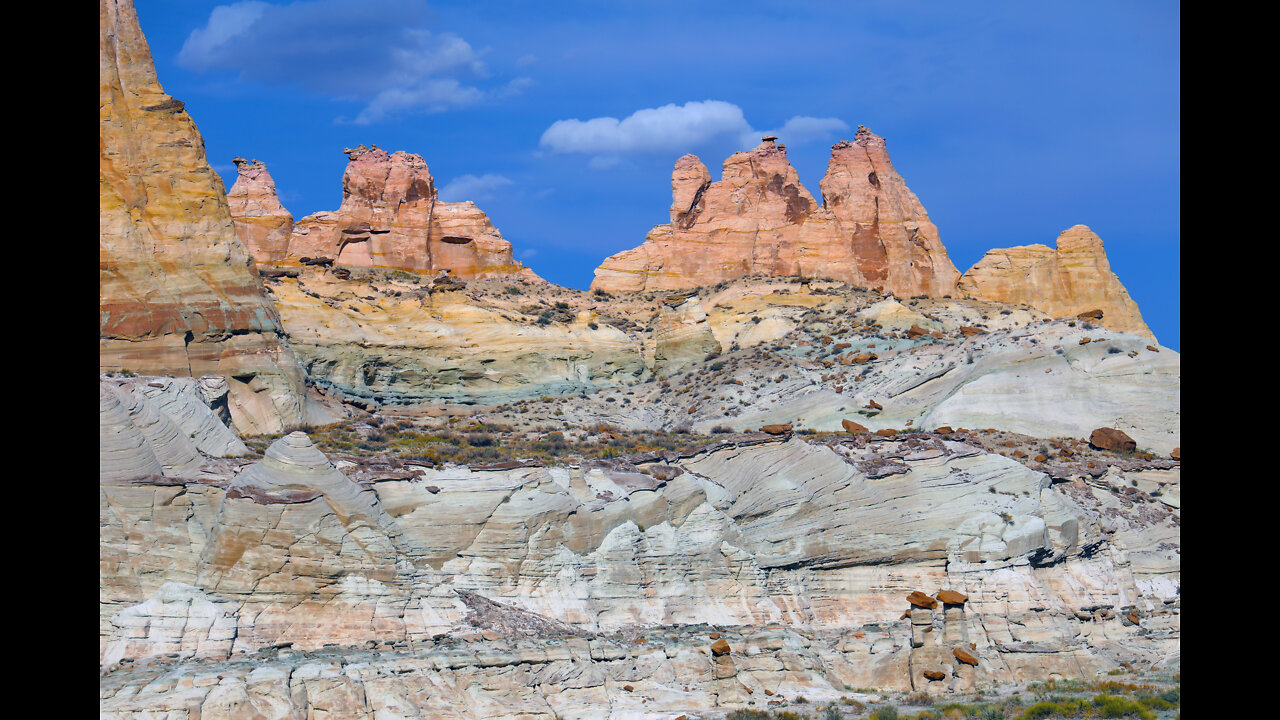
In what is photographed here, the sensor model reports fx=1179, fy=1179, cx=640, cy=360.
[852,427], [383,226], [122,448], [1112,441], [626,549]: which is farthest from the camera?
[383,226]

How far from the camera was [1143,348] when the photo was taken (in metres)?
49.2

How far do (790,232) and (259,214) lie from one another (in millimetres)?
43565

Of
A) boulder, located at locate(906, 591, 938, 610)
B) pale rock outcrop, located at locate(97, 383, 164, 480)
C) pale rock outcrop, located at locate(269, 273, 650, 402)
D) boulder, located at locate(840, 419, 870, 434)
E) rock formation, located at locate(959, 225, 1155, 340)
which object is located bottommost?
boulder, located at locate(906, 591, 938, 610)

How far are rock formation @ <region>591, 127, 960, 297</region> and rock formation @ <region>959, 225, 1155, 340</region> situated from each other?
3.08 meters

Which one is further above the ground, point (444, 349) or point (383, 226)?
point (383, 226)

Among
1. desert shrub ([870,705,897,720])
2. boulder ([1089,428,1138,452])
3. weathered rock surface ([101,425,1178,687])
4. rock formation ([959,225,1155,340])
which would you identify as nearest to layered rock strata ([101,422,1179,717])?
Result: weathered rock surface ([101,425,1178,687])

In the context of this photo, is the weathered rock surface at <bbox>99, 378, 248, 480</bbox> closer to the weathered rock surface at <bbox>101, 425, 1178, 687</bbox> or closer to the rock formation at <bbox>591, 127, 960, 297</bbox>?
the weathered rock surface at <bbox>101, 425, 1178, 687</bbox>

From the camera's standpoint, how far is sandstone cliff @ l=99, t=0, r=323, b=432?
46938 millimetres

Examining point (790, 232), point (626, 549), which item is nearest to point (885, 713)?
point (626, 549)

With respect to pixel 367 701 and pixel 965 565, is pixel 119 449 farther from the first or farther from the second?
pixel 965 565

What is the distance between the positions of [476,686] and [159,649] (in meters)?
6.77

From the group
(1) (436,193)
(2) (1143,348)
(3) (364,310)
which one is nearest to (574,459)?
(2) (1143,348)

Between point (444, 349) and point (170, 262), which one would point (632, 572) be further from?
point (444, 349)

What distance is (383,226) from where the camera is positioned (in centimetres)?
9738
